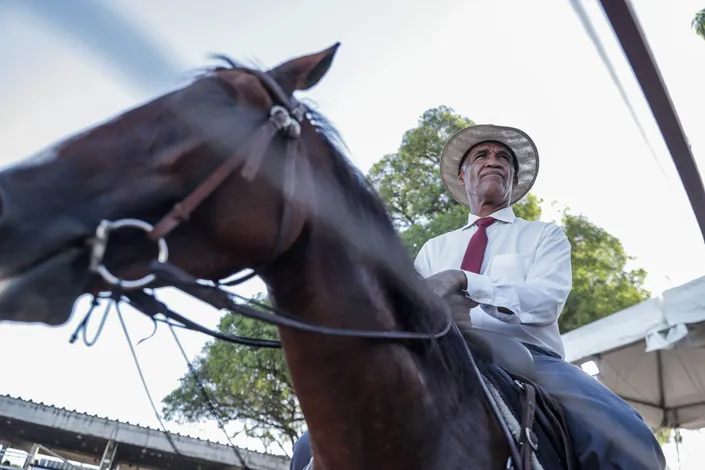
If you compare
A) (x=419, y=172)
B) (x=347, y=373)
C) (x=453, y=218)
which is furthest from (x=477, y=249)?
(x=419, y=172)

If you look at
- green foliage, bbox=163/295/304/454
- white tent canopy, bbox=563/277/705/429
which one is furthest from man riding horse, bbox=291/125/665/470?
green foliage, bbox=163/295/304/454

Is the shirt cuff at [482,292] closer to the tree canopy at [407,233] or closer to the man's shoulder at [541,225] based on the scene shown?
the man's shoulder at [541,225]

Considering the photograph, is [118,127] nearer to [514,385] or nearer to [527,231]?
[514,385]

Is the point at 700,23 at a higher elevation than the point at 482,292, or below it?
higher

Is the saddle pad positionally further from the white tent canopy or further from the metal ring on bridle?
the white tent canopy

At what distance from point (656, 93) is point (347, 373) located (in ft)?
5.85

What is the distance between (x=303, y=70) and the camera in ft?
5.58

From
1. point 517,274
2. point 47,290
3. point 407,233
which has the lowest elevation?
point 47,290

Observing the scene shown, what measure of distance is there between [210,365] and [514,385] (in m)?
12.4

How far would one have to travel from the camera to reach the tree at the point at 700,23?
5.81 m

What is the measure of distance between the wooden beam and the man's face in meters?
0.98

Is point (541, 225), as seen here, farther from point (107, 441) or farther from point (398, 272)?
point (107, 441)

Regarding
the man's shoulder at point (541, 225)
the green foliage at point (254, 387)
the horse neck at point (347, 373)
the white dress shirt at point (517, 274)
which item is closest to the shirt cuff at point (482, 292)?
the white dress shirt at point (517, 274)

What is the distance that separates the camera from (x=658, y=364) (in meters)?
7.30
